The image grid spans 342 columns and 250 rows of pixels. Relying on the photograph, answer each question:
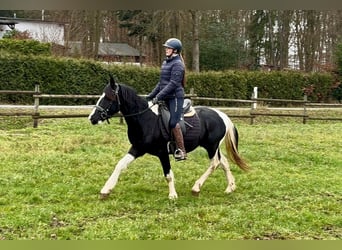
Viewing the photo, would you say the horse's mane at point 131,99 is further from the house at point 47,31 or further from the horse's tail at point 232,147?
the house at point 47,31

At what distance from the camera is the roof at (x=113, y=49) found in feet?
106

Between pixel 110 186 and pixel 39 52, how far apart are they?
17.2 m

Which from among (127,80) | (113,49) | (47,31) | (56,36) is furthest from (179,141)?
(113,49)

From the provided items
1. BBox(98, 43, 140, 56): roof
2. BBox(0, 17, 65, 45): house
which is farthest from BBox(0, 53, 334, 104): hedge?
BBox(98, 43, 140, 56): roof

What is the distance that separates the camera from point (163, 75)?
6055mm

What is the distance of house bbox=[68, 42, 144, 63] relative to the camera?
29.7 m

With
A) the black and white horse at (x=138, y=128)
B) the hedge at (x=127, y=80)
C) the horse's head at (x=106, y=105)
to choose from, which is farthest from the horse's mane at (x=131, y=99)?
the hedge at (x=127, y=80)

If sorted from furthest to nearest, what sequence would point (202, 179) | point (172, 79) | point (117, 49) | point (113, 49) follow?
point (117, 49)
point (113, 49)
point (202, 179)
point (172, 79)

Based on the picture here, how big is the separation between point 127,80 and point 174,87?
51.7ft

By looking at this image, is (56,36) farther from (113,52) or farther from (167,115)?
(167,115)

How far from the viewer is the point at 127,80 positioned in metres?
21.5

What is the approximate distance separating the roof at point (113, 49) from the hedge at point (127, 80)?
10.1 m

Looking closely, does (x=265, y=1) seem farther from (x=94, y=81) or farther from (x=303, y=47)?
(x=303, y=47)

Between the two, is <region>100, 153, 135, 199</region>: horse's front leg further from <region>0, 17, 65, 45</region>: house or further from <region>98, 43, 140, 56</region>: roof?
<region>98, 43, 140, 56</region>: roof
